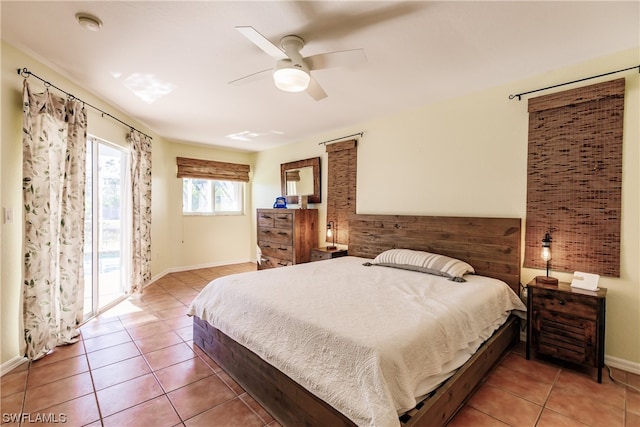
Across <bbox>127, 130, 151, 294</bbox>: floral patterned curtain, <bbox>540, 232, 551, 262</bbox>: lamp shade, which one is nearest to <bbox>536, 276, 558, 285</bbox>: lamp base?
<bbox>540, 232, 551, 262</bbox>: lamp shade

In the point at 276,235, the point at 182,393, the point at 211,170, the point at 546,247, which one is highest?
the point at 211,170

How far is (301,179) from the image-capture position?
510cm

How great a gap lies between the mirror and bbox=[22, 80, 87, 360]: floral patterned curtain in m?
2.98

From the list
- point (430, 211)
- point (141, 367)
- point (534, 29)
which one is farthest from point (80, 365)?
point (534, 29)

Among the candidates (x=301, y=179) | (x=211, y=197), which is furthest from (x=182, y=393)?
(x=211, y=197)

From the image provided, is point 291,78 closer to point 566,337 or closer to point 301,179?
point 566,337

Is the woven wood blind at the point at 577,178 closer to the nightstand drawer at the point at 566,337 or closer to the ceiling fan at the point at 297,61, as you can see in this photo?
the nightstand drawer at the point at 566,337

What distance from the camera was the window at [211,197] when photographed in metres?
5.75

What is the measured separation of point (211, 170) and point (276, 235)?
2207mm

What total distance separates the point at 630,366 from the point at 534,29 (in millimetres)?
2625

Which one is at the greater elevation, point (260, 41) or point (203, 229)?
point (260, 41)

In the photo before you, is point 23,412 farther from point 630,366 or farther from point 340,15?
point 630,366

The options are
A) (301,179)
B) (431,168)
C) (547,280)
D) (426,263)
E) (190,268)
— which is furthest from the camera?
(190,268)

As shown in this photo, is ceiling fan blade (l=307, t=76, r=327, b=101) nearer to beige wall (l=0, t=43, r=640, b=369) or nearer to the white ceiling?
the white ceiling
